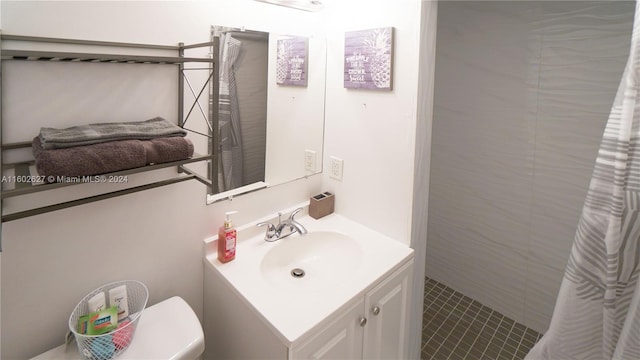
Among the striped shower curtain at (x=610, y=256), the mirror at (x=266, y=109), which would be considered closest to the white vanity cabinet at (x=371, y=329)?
the striped shower curtain at (x=610, y=256)

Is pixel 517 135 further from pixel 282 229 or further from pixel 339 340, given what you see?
pixel 339 340

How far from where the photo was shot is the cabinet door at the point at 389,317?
133cm

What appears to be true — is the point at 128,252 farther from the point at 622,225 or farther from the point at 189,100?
the point at 622,225

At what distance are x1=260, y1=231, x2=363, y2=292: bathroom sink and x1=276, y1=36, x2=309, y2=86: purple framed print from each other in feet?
2.44

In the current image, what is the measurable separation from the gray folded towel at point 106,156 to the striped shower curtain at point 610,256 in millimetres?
1189

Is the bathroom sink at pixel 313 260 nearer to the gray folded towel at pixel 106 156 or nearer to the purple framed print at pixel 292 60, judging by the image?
the gray folded towel at pixel 106 156

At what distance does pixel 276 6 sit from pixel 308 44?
0.23m

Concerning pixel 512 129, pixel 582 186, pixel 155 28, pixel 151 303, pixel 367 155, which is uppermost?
pixel 155 28

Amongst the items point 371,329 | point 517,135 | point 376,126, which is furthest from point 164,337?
point 517,135

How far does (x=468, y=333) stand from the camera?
2189mm

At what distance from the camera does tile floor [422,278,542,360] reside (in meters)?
2.03

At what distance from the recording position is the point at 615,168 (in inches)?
35.9

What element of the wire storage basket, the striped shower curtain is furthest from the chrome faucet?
the striped shower curtain

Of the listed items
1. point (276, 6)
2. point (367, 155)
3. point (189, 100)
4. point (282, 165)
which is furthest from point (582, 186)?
point (189, 100)
